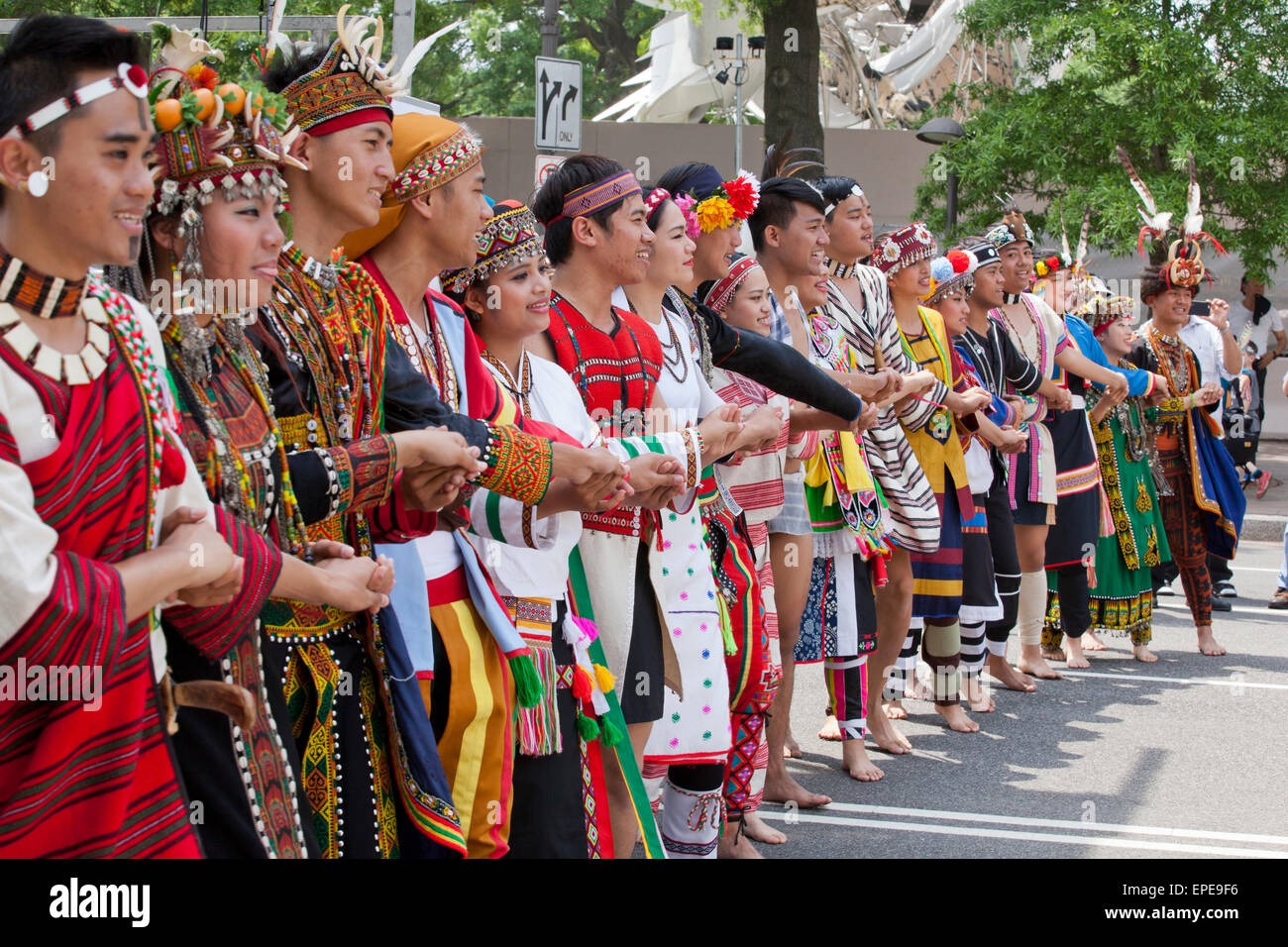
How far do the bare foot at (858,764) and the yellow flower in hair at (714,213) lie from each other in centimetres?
241

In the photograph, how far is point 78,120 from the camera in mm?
1952

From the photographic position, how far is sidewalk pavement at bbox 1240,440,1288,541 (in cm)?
1380

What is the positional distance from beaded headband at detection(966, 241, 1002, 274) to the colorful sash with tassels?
4138mm

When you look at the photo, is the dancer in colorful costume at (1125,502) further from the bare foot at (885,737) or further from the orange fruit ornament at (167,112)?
the orange fruit ornament at (167,112)

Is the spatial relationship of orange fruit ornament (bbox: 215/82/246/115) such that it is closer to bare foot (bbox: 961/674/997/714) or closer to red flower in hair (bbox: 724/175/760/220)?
red flower in hair (bbox: 724/175/760/220)

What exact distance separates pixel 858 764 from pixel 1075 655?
2.89m

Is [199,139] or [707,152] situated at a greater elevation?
[707,152]

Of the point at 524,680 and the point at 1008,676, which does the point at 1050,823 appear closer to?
the point at 1008,676

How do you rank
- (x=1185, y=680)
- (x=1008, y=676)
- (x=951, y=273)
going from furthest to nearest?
(x=1185, y=680)
(x=1008, y=676)
(x=951, y=273)

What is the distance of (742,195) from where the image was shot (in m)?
4.82

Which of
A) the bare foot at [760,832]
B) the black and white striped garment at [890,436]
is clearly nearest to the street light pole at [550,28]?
the black and white striped garment at [890,436]

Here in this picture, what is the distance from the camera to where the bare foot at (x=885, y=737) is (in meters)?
6.48

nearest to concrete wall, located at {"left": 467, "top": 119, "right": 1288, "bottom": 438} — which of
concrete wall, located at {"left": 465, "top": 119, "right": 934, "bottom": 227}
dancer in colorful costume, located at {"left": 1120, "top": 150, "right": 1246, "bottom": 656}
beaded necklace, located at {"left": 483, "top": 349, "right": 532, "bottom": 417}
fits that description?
concrete wall, located at {"left": 465, "top": 119, "right": 934, "bottom": 227}

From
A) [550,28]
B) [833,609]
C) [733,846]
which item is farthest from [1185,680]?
[550,28]
